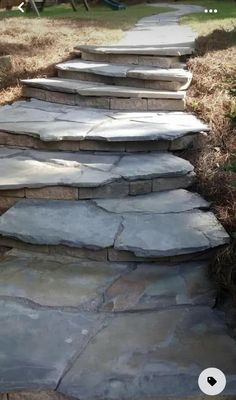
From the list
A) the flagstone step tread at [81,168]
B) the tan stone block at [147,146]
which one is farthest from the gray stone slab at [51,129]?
the tan stone block at [147,146]

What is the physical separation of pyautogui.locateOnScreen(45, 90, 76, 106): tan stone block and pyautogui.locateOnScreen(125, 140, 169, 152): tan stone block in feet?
3.60

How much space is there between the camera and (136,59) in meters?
4.73

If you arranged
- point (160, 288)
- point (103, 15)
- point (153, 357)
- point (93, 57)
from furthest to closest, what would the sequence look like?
point (103, 15) → point (93, 57) → point (160, 288) → point (153, 357)

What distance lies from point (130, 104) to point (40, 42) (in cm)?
225

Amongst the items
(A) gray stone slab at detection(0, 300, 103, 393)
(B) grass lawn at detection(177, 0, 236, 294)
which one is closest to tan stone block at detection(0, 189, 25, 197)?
(A) gray stone slab at detection(0, 300, 103, 393)

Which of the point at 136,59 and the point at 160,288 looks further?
the point at 136,59

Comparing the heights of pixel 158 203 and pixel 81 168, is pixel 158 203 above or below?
below

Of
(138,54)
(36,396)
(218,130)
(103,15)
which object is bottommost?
(36,396)

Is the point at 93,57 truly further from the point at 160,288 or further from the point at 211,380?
the point at 211,380

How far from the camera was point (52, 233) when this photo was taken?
234 cm

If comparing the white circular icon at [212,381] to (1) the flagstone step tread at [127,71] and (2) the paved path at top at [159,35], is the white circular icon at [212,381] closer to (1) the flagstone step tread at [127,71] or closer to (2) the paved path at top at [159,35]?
(1) the flagstone step tread at [127,71]

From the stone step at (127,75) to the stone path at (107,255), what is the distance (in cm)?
20

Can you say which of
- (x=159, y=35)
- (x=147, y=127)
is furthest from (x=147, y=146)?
(x=159, y=35)

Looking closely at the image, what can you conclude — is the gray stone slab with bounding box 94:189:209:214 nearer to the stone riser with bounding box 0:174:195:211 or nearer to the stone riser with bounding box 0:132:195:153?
the stone riser with bounding box 0:174:195:211
